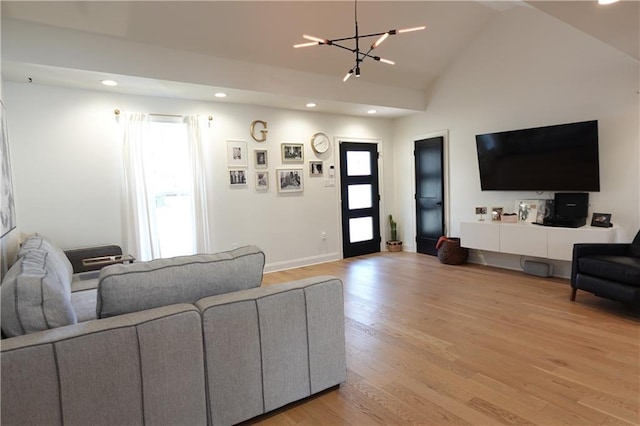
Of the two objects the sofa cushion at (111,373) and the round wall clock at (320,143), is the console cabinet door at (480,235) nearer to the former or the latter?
the round wall clock at (320,143)

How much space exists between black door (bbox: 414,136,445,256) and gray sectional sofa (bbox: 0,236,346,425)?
451 cm

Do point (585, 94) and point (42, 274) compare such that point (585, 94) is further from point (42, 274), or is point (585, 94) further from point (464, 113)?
point (42, 274)

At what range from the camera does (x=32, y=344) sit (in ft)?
4.68

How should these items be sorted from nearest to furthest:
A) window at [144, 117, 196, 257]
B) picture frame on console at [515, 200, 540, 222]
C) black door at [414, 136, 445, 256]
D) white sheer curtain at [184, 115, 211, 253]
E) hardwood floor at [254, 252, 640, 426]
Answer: hardwood floor at [254, 252, 640, 426] → window at [144, 117, 196, 257] → white sheer curtain at [184, 115, 211, 253] → picture frame on console at [515, 200, 540, 222] → black door at [414, 136, 445, 256]

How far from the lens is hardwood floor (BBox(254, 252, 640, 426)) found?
2055mm

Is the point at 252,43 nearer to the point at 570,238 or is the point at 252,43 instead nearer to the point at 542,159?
the point at 542,159

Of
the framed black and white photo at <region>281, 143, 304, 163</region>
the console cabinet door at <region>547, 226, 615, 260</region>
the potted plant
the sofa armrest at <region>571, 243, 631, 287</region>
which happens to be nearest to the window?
the framed black and white photo at <region>281, 143, 304, 163</region>

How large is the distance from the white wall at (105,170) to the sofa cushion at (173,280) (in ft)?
9.69

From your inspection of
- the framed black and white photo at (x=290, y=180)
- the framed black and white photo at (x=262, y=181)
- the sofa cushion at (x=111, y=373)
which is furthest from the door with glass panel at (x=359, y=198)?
the sofa cushion at (x=111, y=373)

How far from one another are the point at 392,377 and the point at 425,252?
4.35 m

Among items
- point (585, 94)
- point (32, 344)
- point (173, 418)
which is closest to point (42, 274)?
point (32, 344)

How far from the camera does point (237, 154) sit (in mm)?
5219

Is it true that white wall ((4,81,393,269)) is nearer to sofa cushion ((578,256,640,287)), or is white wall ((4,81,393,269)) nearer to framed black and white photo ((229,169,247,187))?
framed black and white photo ((229,169,247,187))

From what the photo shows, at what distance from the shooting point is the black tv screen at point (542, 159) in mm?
4340
